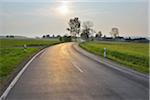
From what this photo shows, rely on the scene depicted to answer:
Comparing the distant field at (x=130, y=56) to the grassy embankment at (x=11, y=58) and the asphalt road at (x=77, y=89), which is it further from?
the grassy embankment at (x=11, y=58)

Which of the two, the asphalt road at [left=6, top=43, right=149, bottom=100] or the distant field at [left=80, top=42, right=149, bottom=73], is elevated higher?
the asphalt road at [left=6, top=43, right=149, bottom=100]

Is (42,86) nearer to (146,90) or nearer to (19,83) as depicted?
(19,83)

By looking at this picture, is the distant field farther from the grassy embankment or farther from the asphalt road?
the grassy embankment

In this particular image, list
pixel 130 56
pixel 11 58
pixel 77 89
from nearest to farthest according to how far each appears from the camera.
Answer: pixel 77 89
pixel 11 58
pixel 130 56

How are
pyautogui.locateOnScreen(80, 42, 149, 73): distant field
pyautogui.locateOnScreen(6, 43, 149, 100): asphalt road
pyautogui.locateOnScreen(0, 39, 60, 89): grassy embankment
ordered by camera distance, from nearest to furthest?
pyautogui.locateOnScreen(6, 43, 149, 100): asphalt road
pyautogui.locateOnScreen(0, 39, 60, 89): grassy embankment
pyautogui.locateOnScreen(80, 42, 149, 73): distant field

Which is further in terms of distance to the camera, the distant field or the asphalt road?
the distant field

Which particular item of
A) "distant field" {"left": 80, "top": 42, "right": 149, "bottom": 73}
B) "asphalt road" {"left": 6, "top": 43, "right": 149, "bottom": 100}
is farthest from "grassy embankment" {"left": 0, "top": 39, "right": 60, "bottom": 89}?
"distant field" {"left": 80, "top": 42, "right": 149, "bottom": 73}

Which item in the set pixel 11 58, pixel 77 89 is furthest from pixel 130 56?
pixel 77 89

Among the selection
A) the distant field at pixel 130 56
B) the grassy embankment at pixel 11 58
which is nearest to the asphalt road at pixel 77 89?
the grassy embankment at pixel 11 58

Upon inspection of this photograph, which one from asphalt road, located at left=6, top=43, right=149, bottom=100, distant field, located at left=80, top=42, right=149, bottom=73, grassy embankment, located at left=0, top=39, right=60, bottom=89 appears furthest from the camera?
distant field, located at left=80, top=42, right=149, bottom=73

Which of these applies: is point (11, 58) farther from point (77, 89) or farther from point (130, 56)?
point (77, 89)

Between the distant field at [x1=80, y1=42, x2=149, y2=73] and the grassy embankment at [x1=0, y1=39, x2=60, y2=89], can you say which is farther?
the distant field at [x1=80, y1=42, x2=149, y2=73]

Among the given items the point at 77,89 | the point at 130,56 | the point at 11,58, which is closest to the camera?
the point at 77,89

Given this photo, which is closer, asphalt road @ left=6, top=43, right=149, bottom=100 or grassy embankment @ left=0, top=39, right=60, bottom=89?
asphalt road @ left=6, top=43, right=149, bottom=100
